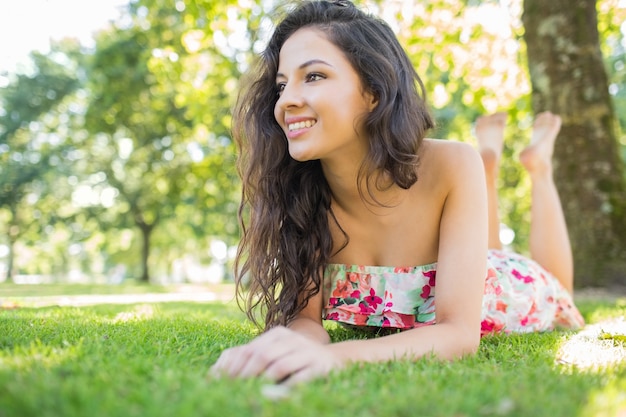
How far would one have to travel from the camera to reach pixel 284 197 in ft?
10.0

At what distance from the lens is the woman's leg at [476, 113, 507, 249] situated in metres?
4.80

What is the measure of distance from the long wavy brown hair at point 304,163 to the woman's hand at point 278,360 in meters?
1.05

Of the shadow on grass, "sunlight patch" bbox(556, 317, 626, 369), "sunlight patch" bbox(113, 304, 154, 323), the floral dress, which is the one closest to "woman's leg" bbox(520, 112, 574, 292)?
"sunlight patch" bbox(556, 317, 626, 369)

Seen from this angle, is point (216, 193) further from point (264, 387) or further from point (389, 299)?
point (264, 387)

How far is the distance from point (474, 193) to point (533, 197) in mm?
2448

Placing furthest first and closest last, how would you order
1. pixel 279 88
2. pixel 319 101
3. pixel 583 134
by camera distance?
pixel 583 134, pixel 279 88, pixel 319 101

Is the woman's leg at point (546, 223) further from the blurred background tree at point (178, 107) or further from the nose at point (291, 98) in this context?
the nose at point (291, 98)

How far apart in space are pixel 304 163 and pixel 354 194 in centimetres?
33

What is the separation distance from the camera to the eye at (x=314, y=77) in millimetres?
2645

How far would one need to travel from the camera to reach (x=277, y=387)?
1.54 meters

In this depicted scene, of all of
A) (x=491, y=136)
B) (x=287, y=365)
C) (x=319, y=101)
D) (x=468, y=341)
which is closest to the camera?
(x=287, y=365)

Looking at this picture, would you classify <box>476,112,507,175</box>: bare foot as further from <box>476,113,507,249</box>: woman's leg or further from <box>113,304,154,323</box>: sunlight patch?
<box>113,304,154,323</box>: sunlight patch

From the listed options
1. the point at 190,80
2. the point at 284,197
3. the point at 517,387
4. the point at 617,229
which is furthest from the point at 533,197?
the point at 190,80

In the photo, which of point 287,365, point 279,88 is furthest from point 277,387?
point 279,88
